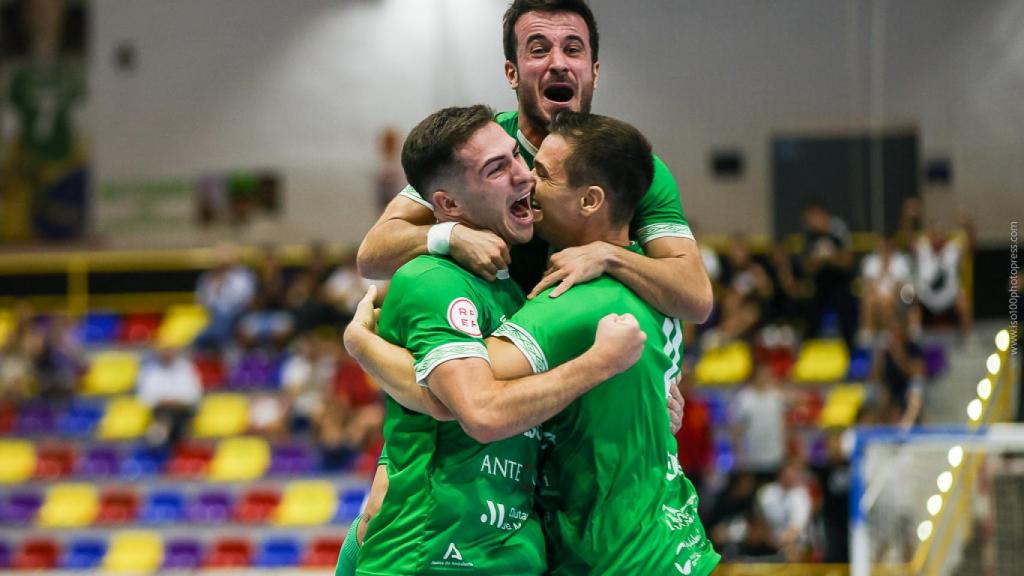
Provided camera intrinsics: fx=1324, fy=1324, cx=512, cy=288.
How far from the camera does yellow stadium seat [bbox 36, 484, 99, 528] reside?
17.7 metres

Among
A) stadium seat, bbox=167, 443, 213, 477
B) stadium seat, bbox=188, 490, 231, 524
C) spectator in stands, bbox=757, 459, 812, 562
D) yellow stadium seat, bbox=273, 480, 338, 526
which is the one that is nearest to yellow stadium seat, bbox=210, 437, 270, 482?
stadium seat, bbox=167, 443, 213, 477

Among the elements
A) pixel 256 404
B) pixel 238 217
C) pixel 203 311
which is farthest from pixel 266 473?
pixel 238 217

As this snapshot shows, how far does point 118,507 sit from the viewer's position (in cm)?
1764

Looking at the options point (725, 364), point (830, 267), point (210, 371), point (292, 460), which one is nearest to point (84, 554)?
point (292, 460)

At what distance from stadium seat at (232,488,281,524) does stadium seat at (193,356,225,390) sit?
109 inches

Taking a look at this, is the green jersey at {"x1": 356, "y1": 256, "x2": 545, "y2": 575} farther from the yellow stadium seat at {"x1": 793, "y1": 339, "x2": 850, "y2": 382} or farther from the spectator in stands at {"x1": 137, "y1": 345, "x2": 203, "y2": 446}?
the spectator in stands at {"x1": 137, "y1": 345, "x2": 203, "y2": 446}

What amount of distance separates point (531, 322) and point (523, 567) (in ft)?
2.37

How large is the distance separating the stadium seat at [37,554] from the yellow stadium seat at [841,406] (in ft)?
32.8

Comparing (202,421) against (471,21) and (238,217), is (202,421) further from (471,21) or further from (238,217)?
(471,21)

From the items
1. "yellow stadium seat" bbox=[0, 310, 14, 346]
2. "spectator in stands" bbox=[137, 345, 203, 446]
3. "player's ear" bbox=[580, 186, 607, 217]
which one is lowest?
"spectator in stands" bbox=[137, 345, 203, 446]

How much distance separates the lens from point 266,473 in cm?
1783

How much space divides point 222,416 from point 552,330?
16059 mm

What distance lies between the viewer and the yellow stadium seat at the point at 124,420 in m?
19.2

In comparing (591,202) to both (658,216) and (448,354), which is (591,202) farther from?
(448,354)
